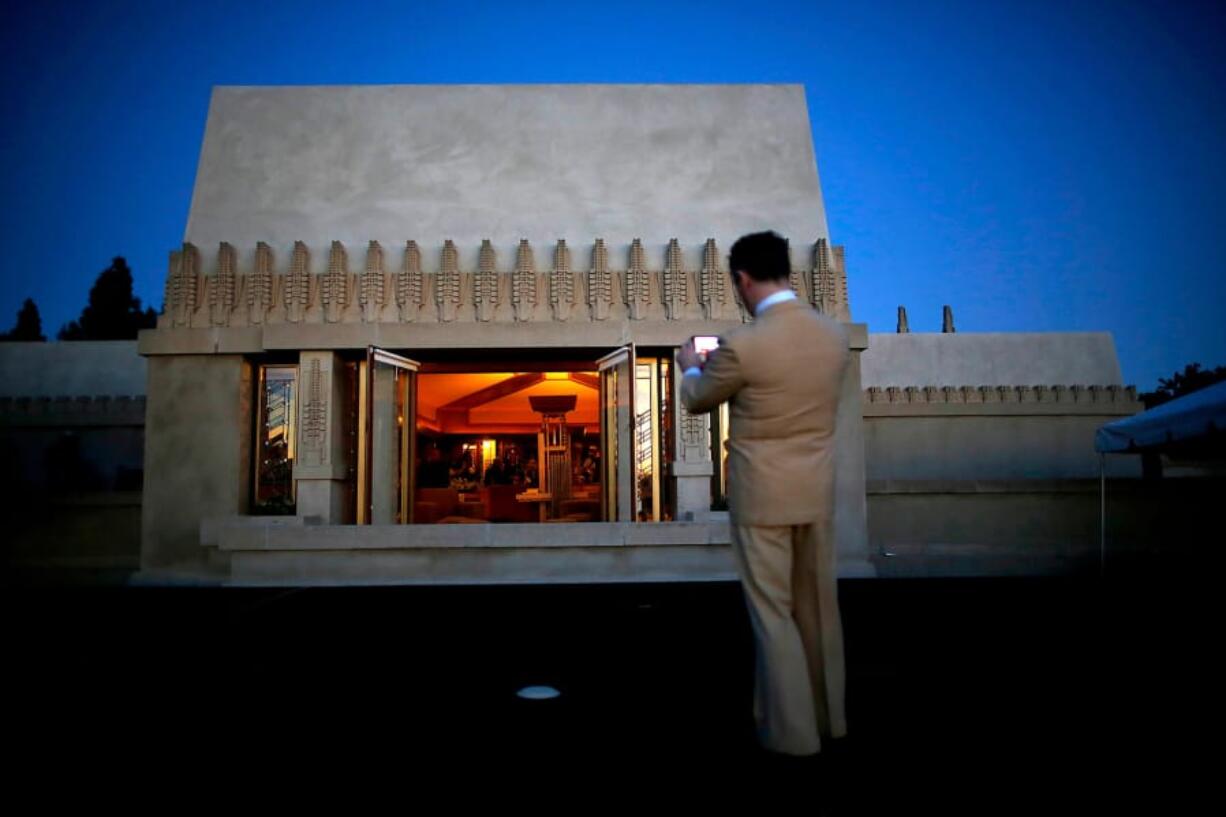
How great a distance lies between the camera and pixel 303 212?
10766 millimetres

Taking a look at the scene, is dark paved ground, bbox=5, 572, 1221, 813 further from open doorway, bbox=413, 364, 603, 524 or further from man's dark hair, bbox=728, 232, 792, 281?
open doorway, bbox=413, 364, 603, 524

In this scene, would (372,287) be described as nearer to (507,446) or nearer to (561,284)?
(561,284)

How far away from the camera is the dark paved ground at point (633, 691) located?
8.97 ft

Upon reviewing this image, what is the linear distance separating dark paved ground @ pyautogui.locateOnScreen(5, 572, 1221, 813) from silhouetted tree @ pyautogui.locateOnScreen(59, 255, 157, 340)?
3472cm

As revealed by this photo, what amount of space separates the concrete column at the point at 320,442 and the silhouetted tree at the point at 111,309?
3107 cm

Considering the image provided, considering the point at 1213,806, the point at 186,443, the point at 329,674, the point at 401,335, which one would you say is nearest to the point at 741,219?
the point at 401,335

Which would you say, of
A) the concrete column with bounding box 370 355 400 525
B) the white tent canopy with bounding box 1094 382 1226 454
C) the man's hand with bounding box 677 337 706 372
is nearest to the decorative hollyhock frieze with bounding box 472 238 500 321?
the concrete column with bounding box 370 355 400 525

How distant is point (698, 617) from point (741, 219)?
613 cm

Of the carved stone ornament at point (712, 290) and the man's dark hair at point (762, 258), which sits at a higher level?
the carved stone ornament at point (712, 290)

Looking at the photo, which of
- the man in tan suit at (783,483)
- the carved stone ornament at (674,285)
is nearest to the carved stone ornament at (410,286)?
the carved stone ornament at (674,285)

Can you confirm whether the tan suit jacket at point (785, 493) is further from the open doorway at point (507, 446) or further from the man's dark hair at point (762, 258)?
the open doorway at point (507, 446)

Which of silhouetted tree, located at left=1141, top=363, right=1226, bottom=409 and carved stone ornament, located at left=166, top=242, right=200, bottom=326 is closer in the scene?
carved stone ornament, located at left=166, top=242, right=200, bottom=326

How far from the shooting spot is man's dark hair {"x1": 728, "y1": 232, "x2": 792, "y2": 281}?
281 centimetres

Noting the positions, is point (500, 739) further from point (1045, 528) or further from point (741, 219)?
point (1045, 528)
